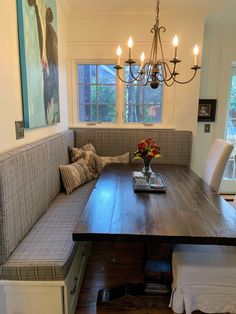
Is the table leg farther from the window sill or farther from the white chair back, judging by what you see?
the window sill

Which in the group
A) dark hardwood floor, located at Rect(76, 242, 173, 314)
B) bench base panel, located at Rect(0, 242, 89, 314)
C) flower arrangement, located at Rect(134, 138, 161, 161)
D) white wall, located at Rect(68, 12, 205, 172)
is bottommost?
dark hardwood floor, located at Rect(76, 242, 173, 314)

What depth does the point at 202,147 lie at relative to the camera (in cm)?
358

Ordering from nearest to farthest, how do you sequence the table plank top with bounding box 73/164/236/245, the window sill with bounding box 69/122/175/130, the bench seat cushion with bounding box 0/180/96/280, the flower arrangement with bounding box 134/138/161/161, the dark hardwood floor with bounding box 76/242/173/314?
the table plank top with bounding box 73/164/236/245
the bench seat cushion with bounding box 0/180/96/280
the dark hardwood floor with bounding box 76/242/173/314
the flower arrangement with bounding box 134/138/161/161
the window sill with bounding box 69/122/175/130

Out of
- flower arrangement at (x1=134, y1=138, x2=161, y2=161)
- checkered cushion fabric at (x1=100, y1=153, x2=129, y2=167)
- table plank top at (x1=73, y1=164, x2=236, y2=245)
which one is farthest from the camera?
checkered cushion fabric at (x1=100, y1=153, x2=129, y2=167)

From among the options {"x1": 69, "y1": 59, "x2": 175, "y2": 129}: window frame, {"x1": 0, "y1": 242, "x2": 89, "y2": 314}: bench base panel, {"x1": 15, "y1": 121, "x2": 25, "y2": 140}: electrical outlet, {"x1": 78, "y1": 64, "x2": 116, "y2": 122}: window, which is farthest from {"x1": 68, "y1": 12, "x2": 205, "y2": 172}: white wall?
{"x1": 0, "y1": 242, "x2": 89, "y2": 314}: bench base panel

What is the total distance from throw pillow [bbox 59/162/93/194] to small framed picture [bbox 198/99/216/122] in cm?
198

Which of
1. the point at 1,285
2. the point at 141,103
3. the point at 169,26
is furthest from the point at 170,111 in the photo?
the point at 1,285

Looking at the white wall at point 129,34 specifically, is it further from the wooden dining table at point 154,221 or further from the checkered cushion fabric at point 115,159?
the wooden dining table at point 154,221

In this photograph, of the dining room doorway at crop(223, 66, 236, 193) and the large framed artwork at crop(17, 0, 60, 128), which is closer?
the large framed artwork at crop(17, 0, 60, 128)

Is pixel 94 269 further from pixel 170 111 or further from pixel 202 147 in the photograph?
pixel 202 147

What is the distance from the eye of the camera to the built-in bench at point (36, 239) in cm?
133

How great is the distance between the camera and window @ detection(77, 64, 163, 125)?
10.5 ft


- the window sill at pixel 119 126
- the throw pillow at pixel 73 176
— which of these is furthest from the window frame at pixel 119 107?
the throw pillow at pixel 73 176

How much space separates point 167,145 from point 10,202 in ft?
7.40
